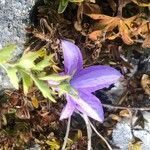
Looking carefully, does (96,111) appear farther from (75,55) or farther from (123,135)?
(123,135)

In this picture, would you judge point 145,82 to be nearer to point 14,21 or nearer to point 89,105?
point 89,105

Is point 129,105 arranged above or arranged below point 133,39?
below

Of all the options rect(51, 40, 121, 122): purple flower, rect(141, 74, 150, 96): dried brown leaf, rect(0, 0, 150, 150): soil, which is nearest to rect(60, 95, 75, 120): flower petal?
rect(51, 40, 121, 122): purple flower

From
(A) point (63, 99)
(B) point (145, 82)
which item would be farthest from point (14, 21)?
(B) point (145, 82)

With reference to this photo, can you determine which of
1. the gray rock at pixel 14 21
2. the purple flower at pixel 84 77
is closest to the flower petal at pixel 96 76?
the purple flower at pixel 84 77

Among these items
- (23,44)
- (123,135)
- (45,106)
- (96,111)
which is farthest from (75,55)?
(123,135)

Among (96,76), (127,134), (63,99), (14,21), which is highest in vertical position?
(14,21)
